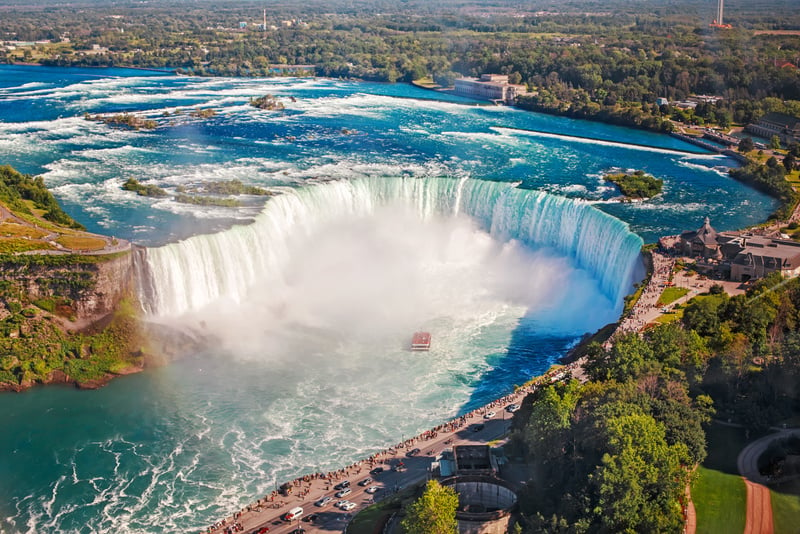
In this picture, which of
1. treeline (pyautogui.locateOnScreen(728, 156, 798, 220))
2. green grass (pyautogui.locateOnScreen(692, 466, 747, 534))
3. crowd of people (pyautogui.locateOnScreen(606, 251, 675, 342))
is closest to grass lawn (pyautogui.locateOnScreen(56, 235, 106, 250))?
crowd of people (pyautogui.locateOnScreen(606, 251, 675, 342))

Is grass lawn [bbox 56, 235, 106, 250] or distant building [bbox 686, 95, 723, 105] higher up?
distant building [bbox 686, 95, 723, 105]

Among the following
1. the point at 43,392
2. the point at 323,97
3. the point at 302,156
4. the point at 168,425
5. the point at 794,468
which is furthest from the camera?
the point at 323,97

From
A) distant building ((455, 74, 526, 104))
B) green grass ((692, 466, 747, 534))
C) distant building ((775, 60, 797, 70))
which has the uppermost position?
distant building ((775, 60, 797, 70))

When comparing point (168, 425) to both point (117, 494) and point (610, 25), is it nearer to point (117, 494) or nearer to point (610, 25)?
point (117, 494)

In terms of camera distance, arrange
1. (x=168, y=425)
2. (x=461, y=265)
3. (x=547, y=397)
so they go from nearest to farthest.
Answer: (x=547, y=397) < (x=168, y=425) < (x=461, y=265)

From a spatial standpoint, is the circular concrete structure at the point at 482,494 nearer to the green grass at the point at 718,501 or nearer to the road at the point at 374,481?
the road at the point at 374,481

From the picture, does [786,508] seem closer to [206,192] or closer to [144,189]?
[206,192]

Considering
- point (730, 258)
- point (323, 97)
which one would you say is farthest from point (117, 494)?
point (323, 97)

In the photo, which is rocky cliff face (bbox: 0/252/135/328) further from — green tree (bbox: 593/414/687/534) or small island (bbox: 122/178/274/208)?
green tree (bbox: 593/414/687/534)
